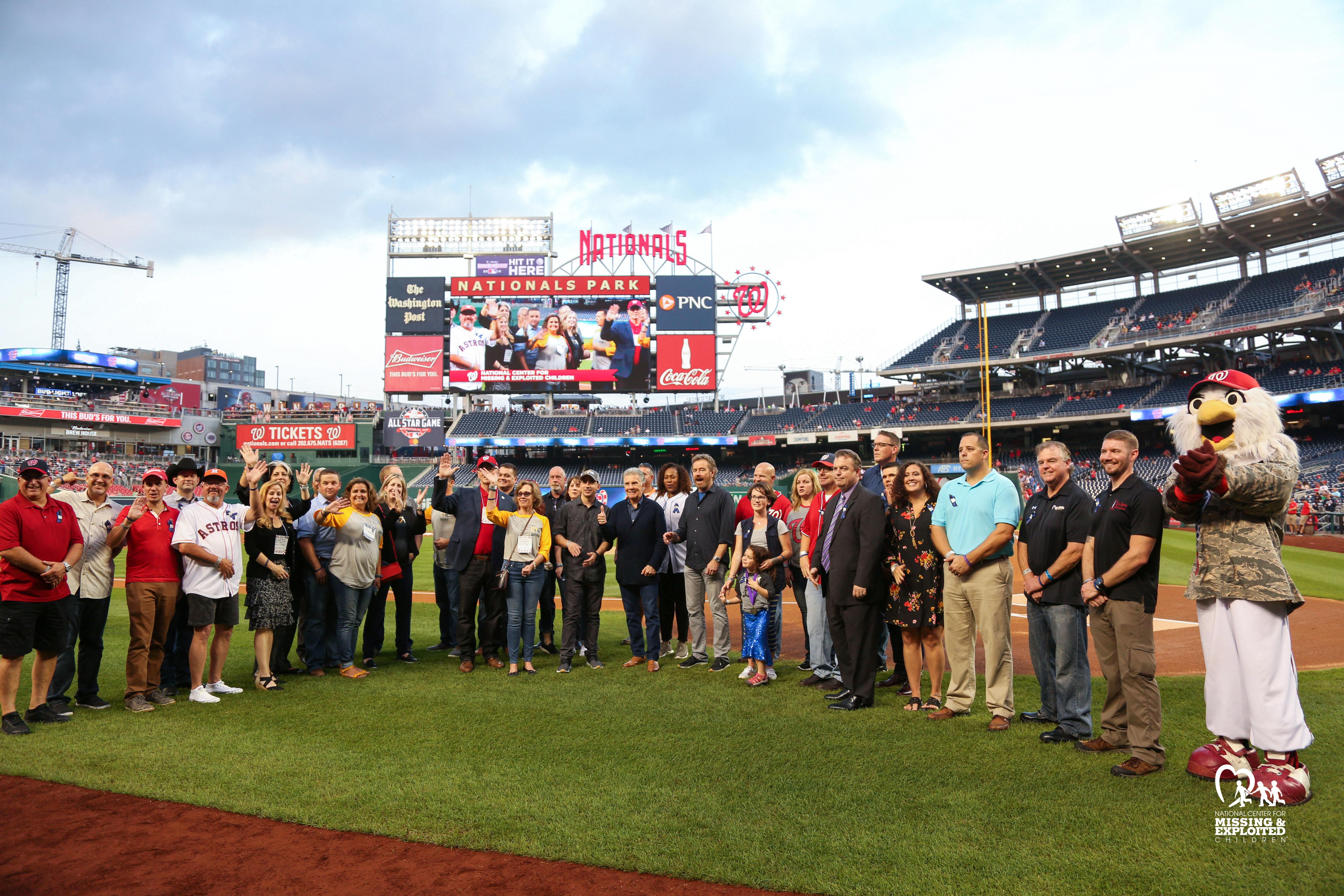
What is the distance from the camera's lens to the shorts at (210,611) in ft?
19.9

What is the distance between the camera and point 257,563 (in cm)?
646

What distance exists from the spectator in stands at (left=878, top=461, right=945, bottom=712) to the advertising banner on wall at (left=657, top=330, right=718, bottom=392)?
31.4 meters

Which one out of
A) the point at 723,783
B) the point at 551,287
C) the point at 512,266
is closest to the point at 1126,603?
the point at 723,783

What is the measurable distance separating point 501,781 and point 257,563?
3599 mm

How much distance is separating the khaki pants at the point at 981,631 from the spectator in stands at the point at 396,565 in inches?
201

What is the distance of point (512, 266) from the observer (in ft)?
133

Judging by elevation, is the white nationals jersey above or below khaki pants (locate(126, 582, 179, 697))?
above

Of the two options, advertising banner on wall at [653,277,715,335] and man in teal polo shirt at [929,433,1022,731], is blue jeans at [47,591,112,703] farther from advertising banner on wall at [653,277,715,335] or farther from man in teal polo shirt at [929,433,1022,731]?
advertising banner on wall at [653,277,715,335]

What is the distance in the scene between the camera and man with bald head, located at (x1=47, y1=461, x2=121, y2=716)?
5.77 meters

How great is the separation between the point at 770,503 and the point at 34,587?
5.67 m

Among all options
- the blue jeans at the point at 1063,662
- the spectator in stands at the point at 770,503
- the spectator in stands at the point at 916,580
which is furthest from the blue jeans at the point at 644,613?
the blue jeans at the point at 1063,662

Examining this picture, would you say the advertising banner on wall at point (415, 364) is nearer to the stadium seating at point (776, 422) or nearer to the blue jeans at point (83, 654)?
the stadium seating at point (776, 422)

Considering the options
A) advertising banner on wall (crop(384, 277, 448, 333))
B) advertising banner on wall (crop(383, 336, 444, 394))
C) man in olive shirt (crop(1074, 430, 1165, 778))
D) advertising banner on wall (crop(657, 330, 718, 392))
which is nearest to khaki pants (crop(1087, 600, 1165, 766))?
man in olive shirt (crop(1074, 430, 1165, 778))

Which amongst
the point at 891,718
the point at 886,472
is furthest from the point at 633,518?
the point at 891,718
